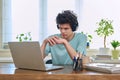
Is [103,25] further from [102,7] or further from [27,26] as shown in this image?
[27,26]

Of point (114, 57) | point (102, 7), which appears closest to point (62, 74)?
point (114, 57)

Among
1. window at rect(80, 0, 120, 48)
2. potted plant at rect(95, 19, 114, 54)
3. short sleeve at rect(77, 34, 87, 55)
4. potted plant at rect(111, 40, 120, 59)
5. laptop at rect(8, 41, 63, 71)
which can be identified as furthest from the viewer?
window at rect(80, 0, 120, 48)

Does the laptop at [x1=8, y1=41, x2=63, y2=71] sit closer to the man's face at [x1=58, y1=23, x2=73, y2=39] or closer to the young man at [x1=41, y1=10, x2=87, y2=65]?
the young man at [x1=41, y1=10, x2=87, y2=65]

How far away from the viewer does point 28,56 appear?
64.6 inches

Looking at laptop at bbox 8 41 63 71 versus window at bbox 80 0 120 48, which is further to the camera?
window at bbox 80 0 120 48

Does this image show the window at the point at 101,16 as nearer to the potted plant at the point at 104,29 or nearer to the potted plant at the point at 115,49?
the potted plant at the point at 104,29

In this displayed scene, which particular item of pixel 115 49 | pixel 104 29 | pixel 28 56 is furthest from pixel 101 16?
pixel 28 56

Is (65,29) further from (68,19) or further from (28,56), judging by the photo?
(28,56)

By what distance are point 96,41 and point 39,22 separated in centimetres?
87

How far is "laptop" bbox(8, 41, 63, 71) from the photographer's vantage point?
62.1 inches

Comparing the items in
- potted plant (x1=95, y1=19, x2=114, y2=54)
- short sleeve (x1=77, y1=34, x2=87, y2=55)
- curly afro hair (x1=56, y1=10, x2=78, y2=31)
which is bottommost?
short sleeve (x1=77, y1=34, x2=87, y2=55)

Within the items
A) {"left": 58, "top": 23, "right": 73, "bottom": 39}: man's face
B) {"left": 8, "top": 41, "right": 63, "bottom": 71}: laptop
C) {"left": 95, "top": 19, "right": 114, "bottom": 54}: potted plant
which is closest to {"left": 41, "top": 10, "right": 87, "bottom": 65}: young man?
{"left": 58, "top": 23, "right": 73, "bottom": 39}: man's face

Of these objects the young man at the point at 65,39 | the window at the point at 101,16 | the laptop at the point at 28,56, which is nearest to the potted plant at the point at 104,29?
the window at the point at 101,16

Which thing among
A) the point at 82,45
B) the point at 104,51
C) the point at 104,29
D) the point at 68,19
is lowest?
the point at 104,51
